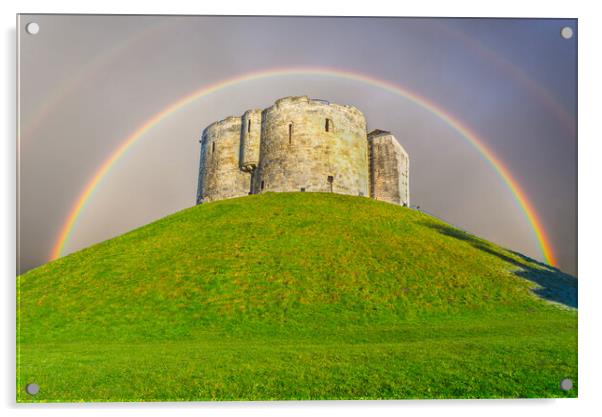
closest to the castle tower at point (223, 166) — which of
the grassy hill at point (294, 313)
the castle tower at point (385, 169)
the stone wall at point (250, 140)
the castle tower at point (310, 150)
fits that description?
the stone wall at point (250, 140)

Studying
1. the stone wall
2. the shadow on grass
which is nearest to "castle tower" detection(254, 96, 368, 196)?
the stone wall

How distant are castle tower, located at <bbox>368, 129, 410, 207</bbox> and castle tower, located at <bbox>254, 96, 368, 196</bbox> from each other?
232 inches

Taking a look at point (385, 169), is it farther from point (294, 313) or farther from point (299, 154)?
point (294, 313)

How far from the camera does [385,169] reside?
56750 mm

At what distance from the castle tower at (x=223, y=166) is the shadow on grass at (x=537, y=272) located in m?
22.3

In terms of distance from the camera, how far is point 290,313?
21.8 metres

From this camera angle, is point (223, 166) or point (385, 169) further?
point (385, 169)

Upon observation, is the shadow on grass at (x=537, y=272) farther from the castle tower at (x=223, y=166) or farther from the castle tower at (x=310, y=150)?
the castle tower at (x=223, y=166)

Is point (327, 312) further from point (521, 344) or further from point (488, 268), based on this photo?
point (488, 268)

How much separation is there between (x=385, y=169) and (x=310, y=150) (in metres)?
12.7

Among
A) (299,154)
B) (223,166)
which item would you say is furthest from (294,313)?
(223,166)

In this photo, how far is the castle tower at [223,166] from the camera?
54178 millimetres

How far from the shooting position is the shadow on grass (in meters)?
24.7

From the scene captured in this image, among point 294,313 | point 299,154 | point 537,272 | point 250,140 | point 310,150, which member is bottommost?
point 294,313
